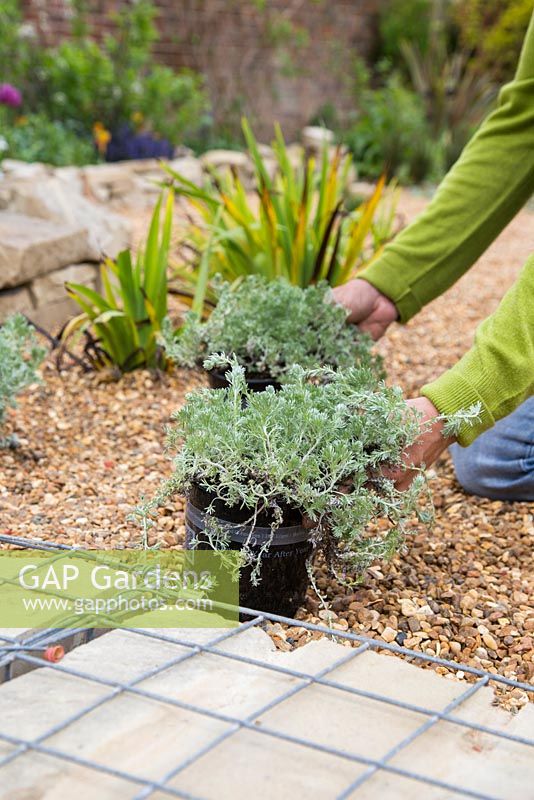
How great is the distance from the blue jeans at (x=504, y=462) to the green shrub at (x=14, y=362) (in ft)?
3.76

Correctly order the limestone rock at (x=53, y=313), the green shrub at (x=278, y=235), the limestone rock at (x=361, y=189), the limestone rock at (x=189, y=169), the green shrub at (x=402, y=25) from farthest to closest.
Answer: the green shrub at (x=402, y=25)
the limestone rock at (x=361, y=189)
the limestone rock at (x=189, y=169)
the limestone rock at (x=53, y=313)
the green shrub at (x=278, y=235)

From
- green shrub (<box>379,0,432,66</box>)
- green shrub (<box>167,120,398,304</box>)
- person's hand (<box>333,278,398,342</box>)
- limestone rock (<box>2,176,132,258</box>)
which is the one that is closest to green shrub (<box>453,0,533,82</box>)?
green shrub (<box>379,0,432,66</box>)

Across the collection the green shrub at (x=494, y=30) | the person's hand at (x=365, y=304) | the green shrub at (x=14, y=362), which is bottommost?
the green shrub at (x=14, y=362)

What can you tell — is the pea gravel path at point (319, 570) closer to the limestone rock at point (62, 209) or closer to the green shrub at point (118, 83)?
the limestone rock at point (62, 209)

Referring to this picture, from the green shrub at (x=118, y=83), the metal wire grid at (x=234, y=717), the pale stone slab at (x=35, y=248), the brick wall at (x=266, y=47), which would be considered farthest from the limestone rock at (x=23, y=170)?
the metal wire grid at (x=234, y=717)

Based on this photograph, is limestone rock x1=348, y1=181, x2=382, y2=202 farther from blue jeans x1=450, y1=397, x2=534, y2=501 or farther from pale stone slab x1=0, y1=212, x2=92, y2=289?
blue jeans x1=450, y1=397, x2=534, y2=501

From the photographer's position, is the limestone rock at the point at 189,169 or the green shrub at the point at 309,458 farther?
the limestone rock at the point at 189,169

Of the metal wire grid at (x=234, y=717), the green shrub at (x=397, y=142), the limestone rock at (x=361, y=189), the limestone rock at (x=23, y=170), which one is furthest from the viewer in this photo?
the green shrub at (x=397, y=142)

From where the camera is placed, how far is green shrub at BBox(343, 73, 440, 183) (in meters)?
7.66

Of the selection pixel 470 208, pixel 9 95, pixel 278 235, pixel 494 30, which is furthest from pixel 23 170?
pixel 494 30

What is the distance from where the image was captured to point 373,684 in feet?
4.62

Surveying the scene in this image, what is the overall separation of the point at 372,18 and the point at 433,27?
70 centimetres

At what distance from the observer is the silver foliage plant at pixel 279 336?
2230 millimetres

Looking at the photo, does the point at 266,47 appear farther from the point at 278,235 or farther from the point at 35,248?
the point at 278,235
